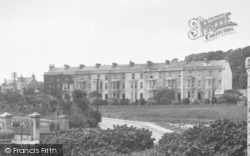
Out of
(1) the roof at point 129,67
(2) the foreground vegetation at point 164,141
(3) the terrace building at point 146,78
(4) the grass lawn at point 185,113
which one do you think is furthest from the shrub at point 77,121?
(1) the roof at point 129,67

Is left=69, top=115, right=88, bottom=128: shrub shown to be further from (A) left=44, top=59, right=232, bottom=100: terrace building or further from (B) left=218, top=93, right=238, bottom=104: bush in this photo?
(A) left=44, top=59, right=232, bottom=100: terrace building

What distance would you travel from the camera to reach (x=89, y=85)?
55.7 metres

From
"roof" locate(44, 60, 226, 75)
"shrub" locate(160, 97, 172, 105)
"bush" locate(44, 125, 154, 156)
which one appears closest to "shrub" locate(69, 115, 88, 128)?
"bush" locate(44, 125, 154, 156)

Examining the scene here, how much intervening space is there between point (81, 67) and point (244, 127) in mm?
49920

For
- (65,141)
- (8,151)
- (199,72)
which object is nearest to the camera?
(8,151)

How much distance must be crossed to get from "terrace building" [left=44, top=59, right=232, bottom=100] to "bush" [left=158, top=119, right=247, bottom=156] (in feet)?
122

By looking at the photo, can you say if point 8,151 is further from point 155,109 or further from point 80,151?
point 155,109

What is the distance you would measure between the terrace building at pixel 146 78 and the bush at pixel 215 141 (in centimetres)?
3728

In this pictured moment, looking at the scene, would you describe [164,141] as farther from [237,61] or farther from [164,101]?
[237,61]

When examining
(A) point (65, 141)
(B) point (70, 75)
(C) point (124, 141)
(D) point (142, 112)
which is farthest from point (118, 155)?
(B) point (70, 75)

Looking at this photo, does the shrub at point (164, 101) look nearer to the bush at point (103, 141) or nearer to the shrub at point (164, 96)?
the shrub at point (164, 96)

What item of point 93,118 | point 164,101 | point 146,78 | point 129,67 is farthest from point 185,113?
point 129,67

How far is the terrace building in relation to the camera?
157 ft

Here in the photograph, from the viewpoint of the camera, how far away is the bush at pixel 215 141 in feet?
26.4
